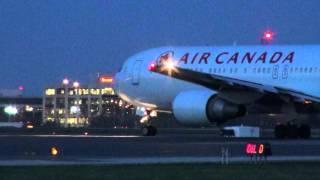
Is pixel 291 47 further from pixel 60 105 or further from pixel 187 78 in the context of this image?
pixel 60 105

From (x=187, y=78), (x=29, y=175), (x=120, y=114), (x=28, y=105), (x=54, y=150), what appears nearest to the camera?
(x=29, y=175)

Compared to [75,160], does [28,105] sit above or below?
above

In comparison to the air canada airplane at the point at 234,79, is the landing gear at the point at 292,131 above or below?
below

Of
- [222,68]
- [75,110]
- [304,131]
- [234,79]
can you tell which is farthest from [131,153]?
[75,110]

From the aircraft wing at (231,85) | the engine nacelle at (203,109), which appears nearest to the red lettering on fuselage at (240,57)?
the aircraft wing at (231,85)

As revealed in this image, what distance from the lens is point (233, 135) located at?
5169 centimetres

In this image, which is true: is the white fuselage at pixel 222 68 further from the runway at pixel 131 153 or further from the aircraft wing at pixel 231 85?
the runway at pixel 131 153

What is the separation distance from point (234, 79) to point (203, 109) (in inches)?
83.9

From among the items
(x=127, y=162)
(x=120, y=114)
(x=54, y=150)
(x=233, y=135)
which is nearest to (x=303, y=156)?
(x=127, y=162)

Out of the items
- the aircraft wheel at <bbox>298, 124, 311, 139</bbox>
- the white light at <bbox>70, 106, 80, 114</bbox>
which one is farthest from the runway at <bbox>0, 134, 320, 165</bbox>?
the white light at <bbox>70, 106, 80, 114</bbox>

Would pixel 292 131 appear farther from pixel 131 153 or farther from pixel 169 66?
pixel 131 153

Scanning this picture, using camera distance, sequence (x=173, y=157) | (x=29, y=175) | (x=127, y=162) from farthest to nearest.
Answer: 1. (x=173, y=157)
2. (x=127, y=162)
3. (x=29, y=175)

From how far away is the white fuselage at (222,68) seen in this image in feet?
138

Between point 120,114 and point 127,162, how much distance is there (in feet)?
320
